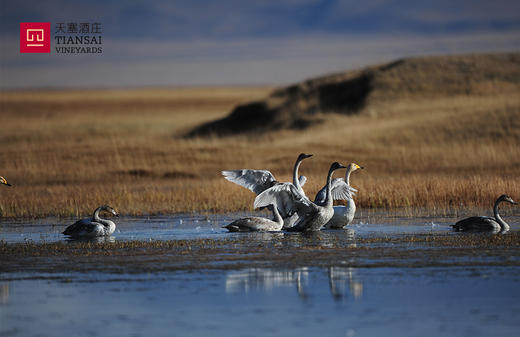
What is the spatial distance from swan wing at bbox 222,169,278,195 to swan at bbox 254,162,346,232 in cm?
42

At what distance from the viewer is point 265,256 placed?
12.1 m

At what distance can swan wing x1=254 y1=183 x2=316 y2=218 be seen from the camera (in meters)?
15.5

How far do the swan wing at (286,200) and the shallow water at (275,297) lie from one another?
246 centimetres

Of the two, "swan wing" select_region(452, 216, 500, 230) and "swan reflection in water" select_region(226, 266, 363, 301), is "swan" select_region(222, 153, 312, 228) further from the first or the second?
"swan reflection in water" select_region(226, 266, 363, 301)

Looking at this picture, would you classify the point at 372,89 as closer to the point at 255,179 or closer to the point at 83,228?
the point at 255,179

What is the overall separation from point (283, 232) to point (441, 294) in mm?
6782

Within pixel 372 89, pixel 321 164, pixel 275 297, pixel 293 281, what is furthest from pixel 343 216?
pixel 372 89

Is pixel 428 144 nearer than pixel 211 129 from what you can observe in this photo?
Yes

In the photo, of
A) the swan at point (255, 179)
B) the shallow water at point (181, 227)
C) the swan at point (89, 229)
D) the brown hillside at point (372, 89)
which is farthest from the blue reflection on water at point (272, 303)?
the brown hillside at point (372, 89)

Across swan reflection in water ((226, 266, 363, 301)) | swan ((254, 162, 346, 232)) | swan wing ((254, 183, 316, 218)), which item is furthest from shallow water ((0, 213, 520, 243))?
swan reflection in water ((226, 266, 363, 301))

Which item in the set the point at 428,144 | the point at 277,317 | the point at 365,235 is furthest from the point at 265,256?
the point at 428,144

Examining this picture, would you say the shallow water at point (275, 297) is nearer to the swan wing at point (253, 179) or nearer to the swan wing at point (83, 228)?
the swan wing at point (83, 228)

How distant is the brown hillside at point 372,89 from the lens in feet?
208

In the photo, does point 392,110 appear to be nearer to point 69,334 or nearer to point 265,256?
point 265,256
